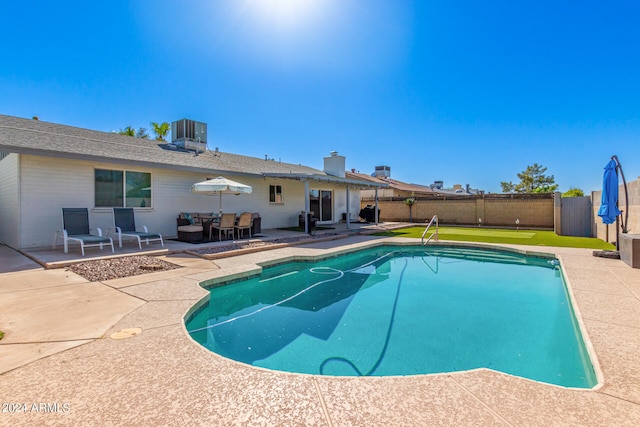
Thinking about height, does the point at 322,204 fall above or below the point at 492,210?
above

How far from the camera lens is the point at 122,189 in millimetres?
9750

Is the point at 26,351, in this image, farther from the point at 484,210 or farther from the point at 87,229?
the point at 484,210

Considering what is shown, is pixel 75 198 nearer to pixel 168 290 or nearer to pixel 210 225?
pixel 210 225

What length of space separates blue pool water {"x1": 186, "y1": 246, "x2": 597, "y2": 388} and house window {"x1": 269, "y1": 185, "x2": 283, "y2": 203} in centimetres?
767

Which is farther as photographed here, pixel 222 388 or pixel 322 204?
pixel 322 204

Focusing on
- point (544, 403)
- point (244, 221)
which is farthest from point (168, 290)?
point (244, 221)

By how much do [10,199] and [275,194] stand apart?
9.36 m

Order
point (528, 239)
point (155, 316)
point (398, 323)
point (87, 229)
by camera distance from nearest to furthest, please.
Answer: point (155, 316), point (398, 323), point (87, 229), point (528, 239)

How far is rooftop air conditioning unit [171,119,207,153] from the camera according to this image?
45.8ft

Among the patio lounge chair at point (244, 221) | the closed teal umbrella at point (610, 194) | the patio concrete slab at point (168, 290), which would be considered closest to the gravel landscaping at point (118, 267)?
the patio concrete slab at point (168, 290)

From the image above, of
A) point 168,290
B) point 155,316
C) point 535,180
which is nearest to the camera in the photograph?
point 155,316

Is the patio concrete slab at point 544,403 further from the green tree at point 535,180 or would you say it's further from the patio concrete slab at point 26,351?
the green tree at point 535,180

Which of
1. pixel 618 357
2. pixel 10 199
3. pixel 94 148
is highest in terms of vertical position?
pixel 94 148

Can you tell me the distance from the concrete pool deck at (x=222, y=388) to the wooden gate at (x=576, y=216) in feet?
41.7
